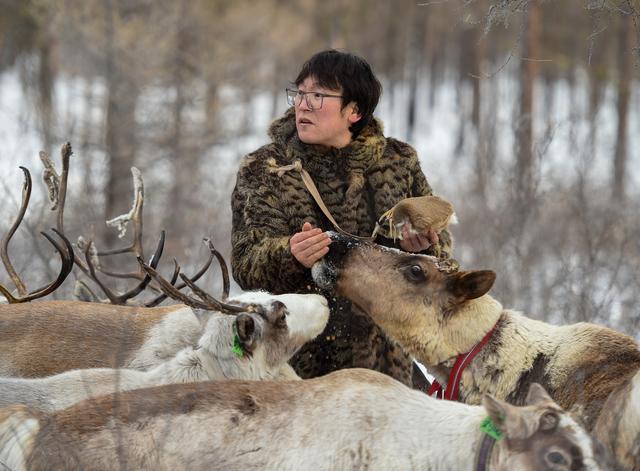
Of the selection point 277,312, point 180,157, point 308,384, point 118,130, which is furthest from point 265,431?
point 180,157

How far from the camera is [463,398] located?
388cm

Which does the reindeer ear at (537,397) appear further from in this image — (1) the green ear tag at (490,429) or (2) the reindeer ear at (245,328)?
(2) the reindeer ear at (245,328)

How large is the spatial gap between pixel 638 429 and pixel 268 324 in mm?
1659

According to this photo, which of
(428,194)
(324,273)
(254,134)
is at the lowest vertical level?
(324,273)

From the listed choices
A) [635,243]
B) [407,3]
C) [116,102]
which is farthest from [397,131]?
[635,243]

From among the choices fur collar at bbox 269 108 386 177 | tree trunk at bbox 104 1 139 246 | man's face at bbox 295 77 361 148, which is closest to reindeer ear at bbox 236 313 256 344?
fur collar at bbox 269 108 386 177

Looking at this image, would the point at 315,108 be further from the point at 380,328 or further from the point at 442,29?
the point at 442,29

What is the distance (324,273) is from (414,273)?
1.40 ft

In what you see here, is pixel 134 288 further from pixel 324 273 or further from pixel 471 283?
pixel 471 283

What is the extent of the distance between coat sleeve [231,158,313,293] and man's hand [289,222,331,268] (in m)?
0.18

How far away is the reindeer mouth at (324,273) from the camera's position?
13.4 feet

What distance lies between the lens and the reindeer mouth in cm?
409

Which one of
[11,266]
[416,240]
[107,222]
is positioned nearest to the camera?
[416,240]

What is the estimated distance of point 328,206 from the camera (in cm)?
438
